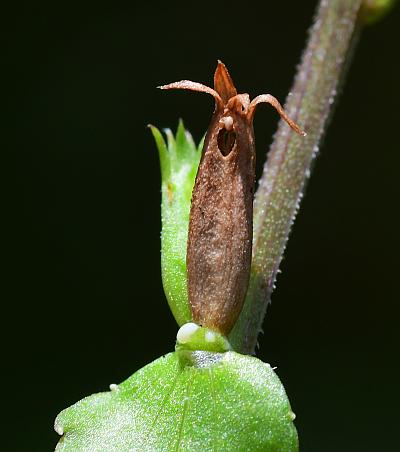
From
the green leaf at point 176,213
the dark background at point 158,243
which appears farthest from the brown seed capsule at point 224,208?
the dark background at point 158,243

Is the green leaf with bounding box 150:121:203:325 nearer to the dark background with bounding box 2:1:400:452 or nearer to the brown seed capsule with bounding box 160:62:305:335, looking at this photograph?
the brown seed capsule with bounding box 160:62:305:335

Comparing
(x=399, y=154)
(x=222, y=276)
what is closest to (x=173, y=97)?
(x=399, y=154)

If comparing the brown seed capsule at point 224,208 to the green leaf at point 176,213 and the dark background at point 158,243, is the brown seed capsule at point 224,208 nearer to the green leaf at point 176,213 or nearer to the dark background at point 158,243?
the green leaf at point 176,213

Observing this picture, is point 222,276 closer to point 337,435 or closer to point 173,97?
point 337,435

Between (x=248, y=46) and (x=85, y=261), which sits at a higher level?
(x=248, y=46)

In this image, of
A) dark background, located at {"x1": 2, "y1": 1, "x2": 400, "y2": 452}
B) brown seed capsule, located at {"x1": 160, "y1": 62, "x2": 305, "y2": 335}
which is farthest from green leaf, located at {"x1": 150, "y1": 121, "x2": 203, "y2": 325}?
dark background, located at {"x1": 2, "y1": 1, "x2": 400, "y2": 452}

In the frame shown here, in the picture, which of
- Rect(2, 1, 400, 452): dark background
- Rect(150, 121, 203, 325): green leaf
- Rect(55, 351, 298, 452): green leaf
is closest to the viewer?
Rect(55, 351, 298, 452): green leaf
